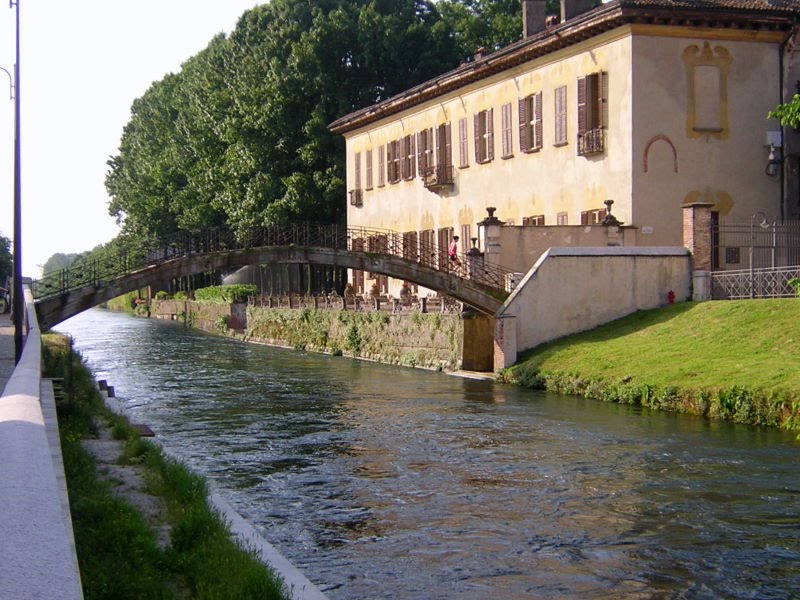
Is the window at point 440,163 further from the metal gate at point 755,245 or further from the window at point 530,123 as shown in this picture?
the metal gate at point 755,245

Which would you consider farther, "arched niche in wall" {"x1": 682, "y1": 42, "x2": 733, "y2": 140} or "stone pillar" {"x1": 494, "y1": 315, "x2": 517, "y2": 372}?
"arched niche in wall" {"x1": 682, "y1": 42, "x2": 733, "y2": 140}

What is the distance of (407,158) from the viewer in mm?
47750

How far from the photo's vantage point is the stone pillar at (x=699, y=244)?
3117 cm

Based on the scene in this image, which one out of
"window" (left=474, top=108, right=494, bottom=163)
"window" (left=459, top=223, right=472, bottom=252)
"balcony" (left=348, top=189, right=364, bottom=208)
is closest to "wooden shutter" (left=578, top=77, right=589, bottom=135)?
"window" (left=474, top=108, right=494, bottom=163)

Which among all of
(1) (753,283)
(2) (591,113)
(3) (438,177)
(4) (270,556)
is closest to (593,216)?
(2) (591,113)

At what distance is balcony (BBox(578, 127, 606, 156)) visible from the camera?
1346 inches

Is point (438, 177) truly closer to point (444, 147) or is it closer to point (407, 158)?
point (444, 147)

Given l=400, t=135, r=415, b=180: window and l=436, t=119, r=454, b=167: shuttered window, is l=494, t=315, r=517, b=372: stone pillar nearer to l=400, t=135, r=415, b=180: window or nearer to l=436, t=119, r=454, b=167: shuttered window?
l=436, t=119, r=454, b=167: shuttered window

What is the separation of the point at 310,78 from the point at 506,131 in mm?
19677

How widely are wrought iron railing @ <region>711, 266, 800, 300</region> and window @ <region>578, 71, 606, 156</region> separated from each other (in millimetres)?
5635

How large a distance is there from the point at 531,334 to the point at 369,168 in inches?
874

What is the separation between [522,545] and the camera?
12.1 meters

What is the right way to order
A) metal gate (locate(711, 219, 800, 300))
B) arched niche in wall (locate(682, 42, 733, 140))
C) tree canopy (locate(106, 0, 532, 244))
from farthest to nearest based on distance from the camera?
tree canopy (locate(106, 0, 532, 244)) → arched niche in wall (locate(682, 42, 733, 140)) → metal gate (locate(711, 219, 800, 300))

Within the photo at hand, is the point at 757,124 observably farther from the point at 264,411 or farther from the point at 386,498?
the point at 386,498
